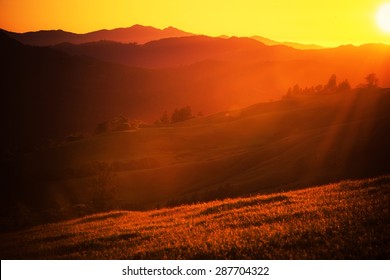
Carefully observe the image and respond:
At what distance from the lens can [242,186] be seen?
58969 millimetres

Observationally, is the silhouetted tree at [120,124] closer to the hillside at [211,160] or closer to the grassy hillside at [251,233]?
the hillside at [211,160]

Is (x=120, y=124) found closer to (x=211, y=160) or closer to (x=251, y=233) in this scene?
(x=211, y=160)

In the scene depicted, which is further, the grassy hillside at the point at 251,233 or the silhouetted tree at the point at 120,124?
the silhouetted tree at the point at 120,124

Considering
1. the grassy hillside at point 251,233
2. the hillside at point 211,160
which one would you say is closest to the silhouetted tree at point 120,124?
the hillside at point 211,160

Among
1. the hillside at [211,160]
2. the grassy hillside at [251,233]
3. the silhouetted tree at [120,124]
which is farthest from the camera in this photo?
→ the silhouetted tree at [120,124]

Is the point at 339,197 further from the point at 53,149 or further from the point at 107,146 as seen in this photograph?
the point at 53,149

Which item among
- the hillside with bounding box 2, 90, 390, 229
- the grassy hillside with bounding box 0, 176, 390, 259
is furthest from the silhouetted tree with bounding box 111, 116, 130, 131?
the grassy hillside with bounding box 0, 176, 390, 259

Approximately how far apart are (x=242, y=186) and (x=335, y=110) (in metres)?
97.6

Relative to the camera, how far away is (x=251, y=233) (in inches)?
640

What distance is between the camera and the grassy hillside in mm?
13773

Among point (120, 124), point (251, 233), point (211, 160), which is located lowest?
point (211, 160)

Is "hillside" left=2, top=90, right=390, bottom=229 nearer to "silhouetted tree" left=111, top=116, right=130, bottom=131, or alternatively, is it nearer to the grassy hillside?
"silhouetted tree" left=111, top=116, right=130, bottom=131

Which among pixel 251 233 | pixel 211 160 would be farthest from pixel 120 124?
pixel 251 233

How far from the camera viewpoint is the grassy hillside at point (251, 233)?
45.2 feet
